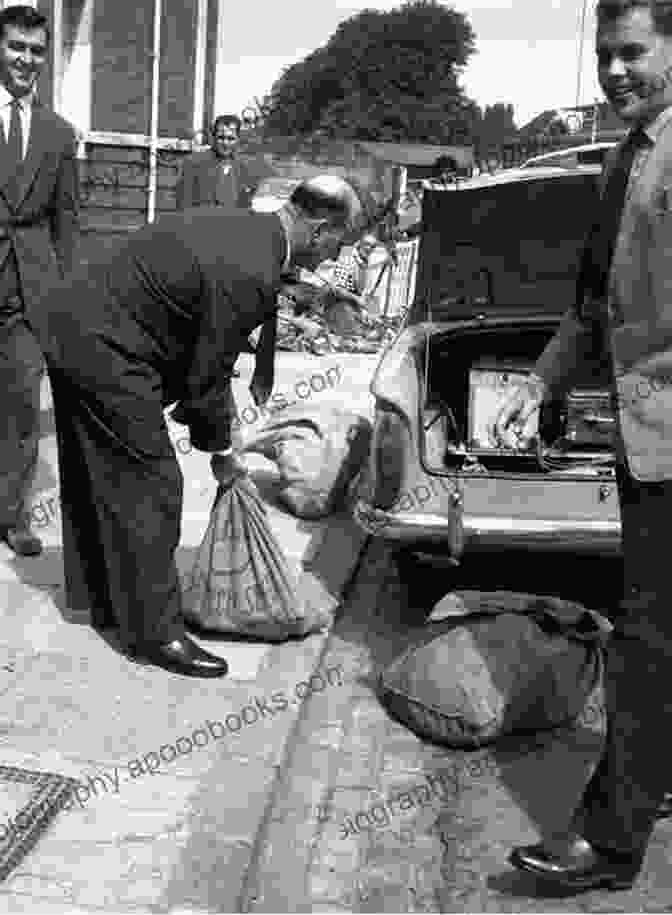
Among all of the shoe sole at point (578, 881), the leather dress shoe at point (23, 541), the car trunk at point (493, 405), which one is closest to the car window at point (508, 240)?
the car trunk at point (493, 405)

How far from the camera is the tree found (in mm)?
80438

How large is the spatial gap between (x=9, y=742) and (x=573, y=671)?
1.86 metres

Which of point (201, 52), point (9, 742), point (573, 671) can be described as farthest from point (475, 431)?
point (201, 52)

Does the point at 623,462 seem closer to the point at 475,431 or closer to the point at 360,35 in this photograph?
the point at 475,431

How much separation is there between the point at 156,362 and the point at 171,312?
214mm

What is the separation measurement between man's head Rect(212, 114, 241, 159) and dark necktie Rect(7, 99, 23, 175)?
16.4ft

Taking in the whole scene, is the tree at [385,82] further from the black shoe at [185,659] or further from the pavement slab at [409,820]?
the pavement slab at [409,820]

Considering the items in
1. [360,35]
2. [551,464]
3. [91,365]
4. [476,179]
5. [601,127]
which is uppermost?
[360,35]

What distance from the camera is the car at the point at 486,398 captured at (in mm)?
5059

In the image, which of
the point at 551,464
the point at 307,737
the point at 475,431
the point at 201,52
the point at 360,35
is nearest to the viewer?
the point at 307,737

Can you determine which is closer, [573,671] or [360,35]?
[573,671]

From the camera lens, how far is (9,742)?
385 cm

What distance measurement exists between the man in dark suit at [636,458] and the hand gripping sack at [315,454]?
377 cm

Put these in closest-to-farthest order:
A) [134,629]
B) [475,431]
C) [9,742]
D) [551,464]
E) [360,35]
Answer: [9,742] → [134,629] → [551,464] → [475,431] → [360,35]
